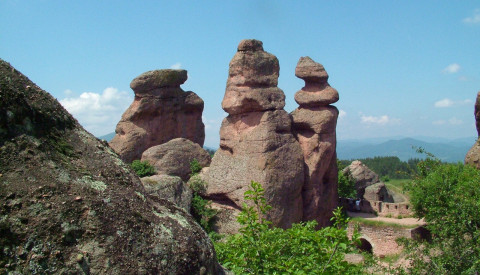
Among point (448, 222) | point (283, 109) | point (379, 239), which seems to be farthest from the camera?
point (379, 239)

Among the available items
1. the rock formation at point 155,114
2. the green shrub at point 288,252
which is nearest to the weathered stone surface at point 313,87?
the rock formation at point 155,114

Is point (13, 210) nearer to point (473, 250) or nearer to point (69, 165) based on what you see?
point (69, 165)

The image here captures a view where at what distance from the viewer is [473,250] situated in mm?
11633

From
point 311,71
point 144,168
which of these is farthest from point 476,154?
point 144,168

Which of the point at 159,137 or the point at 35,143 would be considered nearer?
the point at 35,143

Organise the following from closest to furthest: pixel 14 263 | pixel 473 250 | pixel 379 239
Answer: pixel 14 263, pixel 473 250, pixel 379 239

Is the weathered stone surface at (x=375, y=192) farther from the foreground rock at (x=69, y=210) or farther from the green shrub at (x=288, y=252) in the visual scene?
the foreground rock at (x=69, y=210)

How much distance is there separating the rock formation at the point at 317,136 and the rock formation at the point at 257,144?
3.87ft

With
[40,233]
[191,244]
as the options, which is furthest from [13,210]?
[191,244]

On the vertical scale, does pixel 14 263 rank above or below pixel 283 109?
below

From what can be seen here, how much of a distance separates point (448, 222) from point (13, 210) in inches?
486

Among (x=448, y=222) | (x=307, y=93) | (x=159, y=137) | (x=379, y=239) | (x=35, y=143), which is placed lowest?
(x=379, y=239)

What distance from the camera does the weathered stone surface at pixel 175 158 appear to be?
2080cm

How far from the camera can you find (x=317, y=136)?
21.3m
